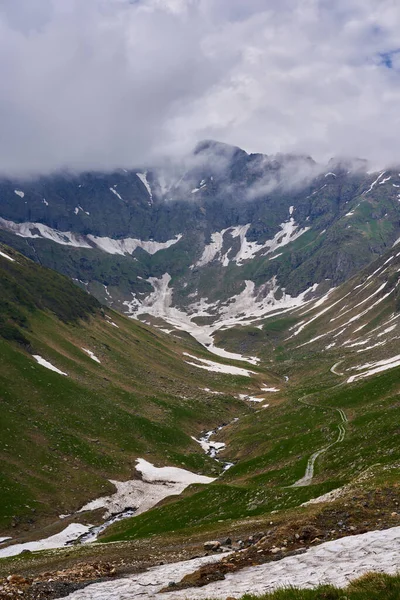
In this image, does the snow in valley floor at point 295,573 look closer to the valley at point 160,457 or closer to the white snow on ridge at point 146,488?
the valley at point 160,457

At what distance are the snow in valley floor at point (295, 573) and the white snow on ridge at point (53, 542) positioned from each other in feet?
158

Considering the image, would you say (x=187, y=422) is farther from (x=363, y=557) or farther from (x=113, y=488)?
(x=363, y=557)

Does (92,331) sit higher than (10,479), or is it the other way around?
(92,331)

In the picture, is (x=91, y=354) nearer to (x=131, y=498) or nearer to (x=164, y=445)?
(x=164, y=445)

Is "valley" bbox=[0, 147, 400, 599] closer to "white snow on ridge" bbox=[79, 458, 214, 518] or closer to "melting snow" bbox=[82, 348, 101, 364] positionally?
"white snow on ridge" bbox=[79, 458, 214, 518]

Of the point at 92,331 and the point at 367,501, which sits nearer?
the point at 367,501

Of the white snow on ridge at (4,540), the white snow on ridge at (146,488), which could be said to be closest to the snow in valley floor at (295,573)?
the white snow on ridge at (4,540)

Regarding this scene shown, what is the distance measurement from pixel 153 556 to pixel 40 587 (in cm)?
1215

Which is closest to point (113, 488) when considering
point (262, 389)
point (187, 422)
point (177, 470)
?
point (177, 470)

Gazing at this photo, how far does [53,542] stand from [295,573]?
60.9m

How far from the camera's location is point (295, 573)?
16.7 metres

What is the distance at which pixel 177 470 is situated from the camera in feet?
323

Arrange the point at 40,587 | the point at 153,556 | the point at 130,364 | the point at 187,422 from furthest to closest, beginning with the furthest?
the point at 130,364, the point at 187,422, the point at 153,556, the point at 40,587

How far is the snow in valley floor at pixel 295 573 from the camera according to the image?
15422 mm
